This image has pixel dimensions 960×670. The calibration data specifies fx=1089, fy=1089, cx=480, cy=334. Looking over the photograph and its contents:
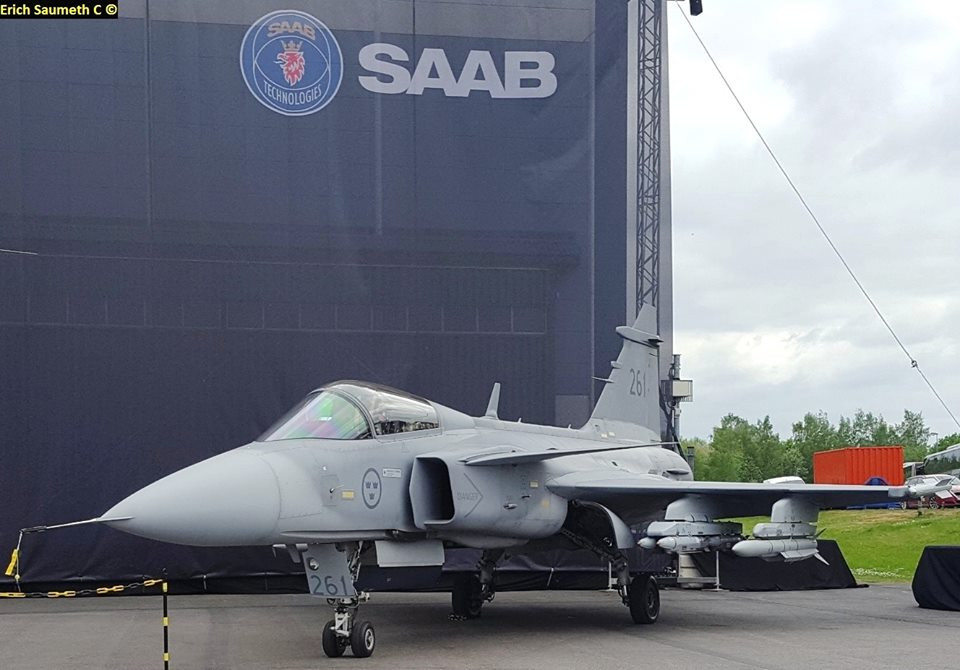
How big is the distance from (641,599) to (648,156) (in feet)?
23.5

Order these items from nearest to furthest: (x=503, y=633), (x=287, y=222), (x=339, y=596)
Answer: (x=339, y=596), (x=503, y=633), (x=287, y=222)

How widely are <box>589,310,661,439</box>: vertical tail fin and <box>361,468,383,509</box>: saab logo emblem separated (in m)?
4.68

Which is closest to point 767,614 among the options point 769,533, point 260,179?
point 769,533

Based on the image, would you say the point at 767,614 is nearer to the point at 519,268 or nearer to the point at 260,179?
the point at 519,268

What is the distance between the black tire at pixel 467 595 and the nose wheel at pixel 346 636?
11.2 feet

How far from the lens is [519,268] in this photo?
1516 cm

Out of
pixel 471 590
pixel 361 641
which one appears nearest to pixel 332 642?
pixel 361 641

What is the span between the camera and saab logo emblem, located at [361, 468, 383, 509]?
8883mm

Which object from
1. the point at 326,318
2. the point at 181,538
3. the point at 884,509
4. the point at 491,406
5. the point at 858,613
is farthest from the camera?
the point at 884,509

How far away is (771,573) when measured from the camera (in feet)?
53.0

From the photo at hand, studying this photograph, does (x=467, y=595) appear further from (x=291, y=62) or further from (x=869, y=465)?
(x=869, y=465)

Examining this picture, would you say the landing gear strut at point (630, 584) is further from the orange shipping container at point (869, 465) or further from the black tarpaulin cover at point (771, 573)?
the orange shipping container at point (869, 465)

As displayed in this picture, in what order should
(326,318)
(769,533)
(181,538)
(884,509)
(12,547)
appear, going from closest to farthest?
(181,538)
(769,533)
(12,547)
(326,318)
(884,509)

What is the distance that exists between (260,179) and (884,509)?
2538cm
